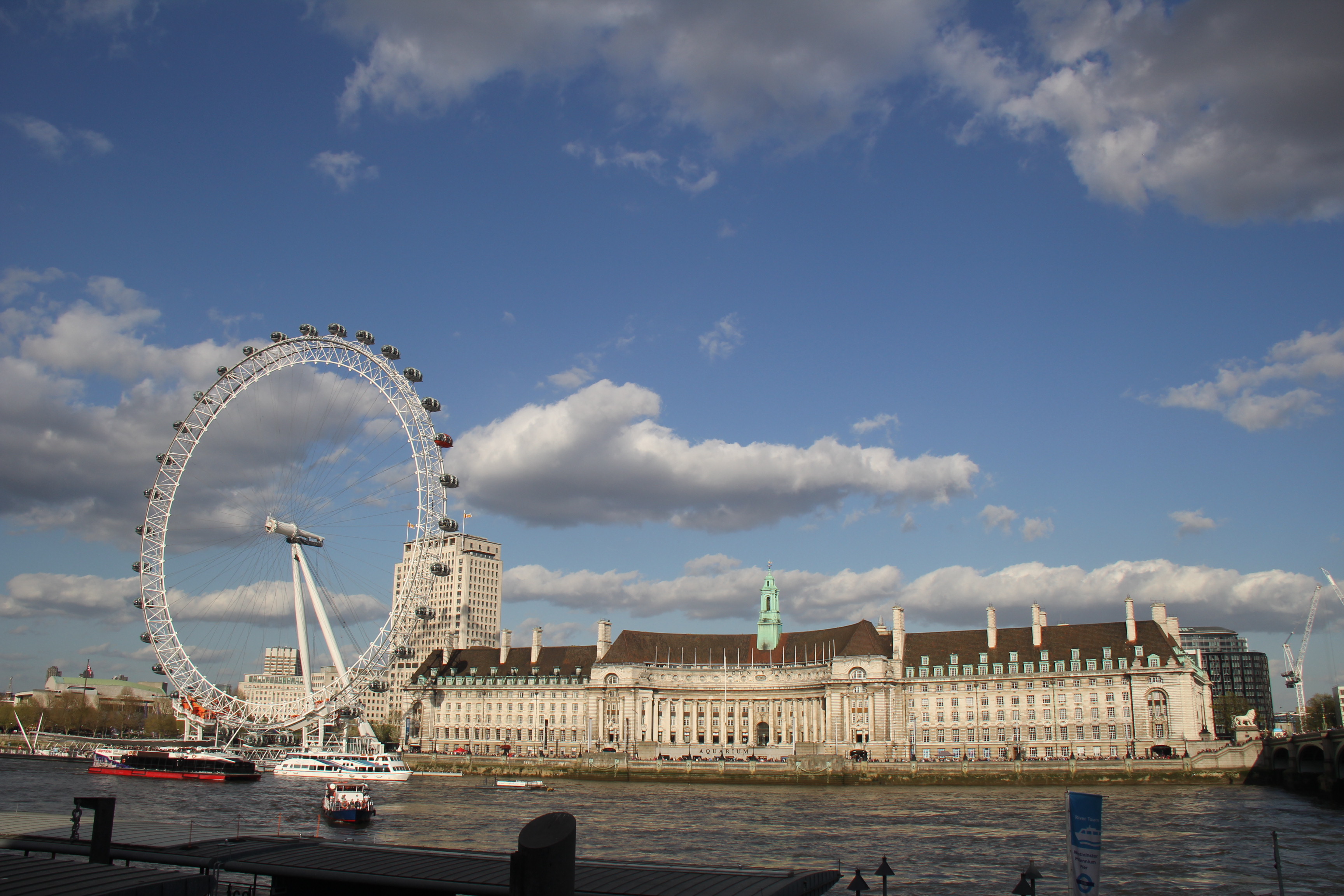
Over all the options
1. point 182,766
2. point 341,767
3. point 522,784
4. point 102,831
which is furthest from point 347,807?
point 182,766

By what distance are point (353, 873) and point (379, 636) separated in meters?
99.0

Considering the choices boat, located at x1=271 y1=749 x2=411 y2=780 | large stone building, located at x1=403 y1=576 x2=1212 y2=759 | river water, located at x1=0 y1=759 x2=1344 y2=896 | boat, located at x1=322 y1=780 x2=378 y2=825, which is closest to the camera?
river water, located at x1=0 y1=759 x2=1344 y2=896

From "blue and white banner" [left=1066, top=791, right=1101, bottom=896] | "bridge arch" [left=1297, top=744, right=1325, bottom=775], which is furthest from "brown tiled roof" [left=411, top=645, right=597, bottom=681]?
"blue and white banner" [left=1066, top=791, right=1101, bottom=896]

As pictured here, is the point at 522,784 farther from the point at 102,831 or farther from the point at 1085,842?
the point at 1085,842

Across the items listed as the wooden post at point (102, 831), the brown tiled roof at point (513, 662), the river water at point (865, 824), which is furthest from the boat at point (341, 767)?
the wooden post at point (102, 831)

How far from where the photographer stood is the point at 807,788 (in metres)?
108

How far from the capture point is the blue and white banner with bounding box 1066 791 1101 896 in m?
17.1

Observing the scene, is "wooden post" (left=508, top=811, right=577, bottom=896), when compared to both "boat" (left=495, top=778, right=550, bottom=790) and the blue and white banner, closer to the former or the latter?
the blue and white banner

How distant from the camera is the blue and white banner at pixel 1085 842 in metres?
17.1

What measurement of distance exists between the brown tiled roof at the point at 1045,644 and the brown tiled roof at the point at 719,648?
1175 centimetres

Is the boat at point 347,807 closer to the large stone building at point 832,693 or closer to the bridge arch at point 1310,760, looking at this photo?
the large stone building at point 832,693

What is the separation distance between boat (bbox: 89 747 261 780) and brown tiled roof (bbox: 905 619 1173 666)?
85.8 metres

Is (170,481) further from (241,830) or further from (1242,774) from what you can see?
(1242,774)

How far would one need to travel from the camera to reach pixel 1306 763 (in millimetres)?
101000
